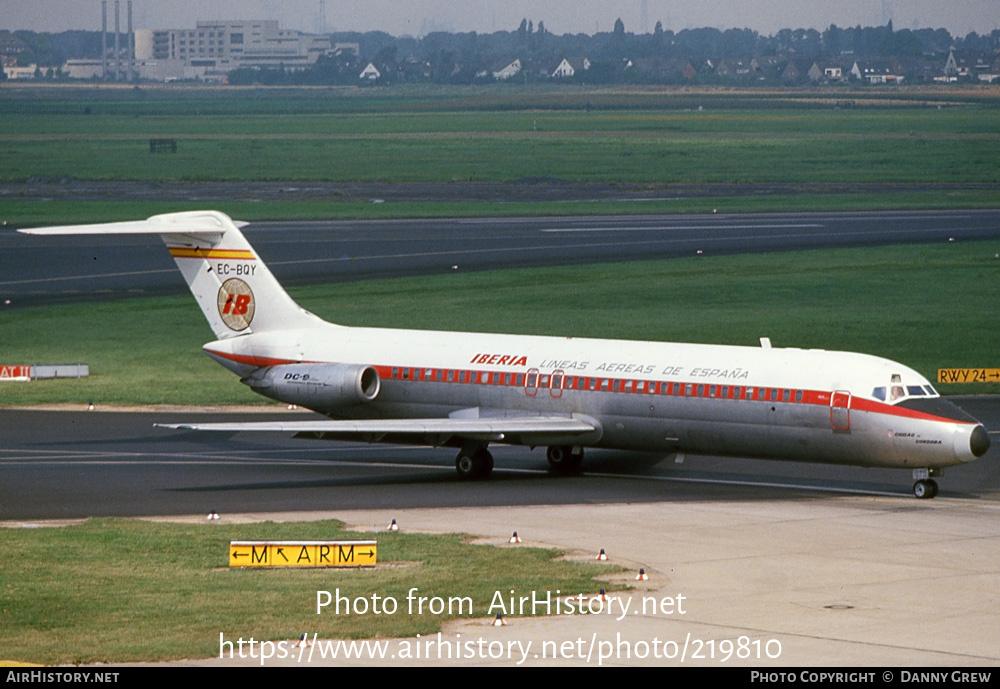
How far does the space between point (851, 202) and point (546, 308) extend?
51.8m

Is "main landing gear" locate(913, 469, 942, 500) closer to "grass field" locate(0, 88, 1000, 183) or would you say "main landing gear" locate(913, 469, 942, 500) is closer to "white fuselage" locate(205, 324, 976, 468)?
"white fuselage" locate(205, 324, 976, 468)

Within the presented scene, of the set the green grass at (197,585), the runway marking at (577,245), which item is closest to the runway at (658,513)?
the green grass at (197,585)

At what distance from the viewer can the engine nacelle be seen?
39.8m

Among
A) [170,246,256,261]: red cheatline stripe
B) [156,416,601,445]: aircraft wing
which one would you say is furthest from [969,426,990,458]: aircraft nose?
[170,246,256,261]: red cheatline stripe

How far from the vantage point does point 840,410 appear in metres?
34.7

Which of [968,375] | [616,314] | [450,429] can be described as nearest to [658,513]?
[450,429]

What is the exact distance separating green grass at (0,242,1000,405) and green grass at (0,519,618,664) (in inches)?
781

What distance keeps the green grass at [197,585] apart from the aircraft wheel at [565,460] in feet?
30.5

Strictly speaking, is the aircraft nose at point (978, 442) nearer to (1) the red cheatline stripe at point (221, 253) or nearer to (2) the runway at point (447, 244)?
(1) the red cheatline stripe at point (221, 253)

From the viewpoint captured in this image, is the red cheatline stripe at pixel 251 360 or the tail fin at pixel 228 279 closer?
the red cheatline stripe at pixel 251 360

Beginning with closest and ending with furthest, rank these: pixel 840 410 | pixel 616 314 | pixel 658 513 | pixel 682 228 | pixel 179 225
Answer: pixel 658 513
pixel 840 410
pixel 179 225
pixel 616 314
pixel 682 228

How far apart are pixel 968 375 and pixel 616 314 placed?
53.0ft

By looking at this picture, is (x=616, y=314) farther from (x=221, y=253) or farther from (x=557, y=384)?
(x=557, y=384)

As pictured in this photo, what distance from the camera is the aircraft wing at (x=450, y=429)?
37.1 metres
